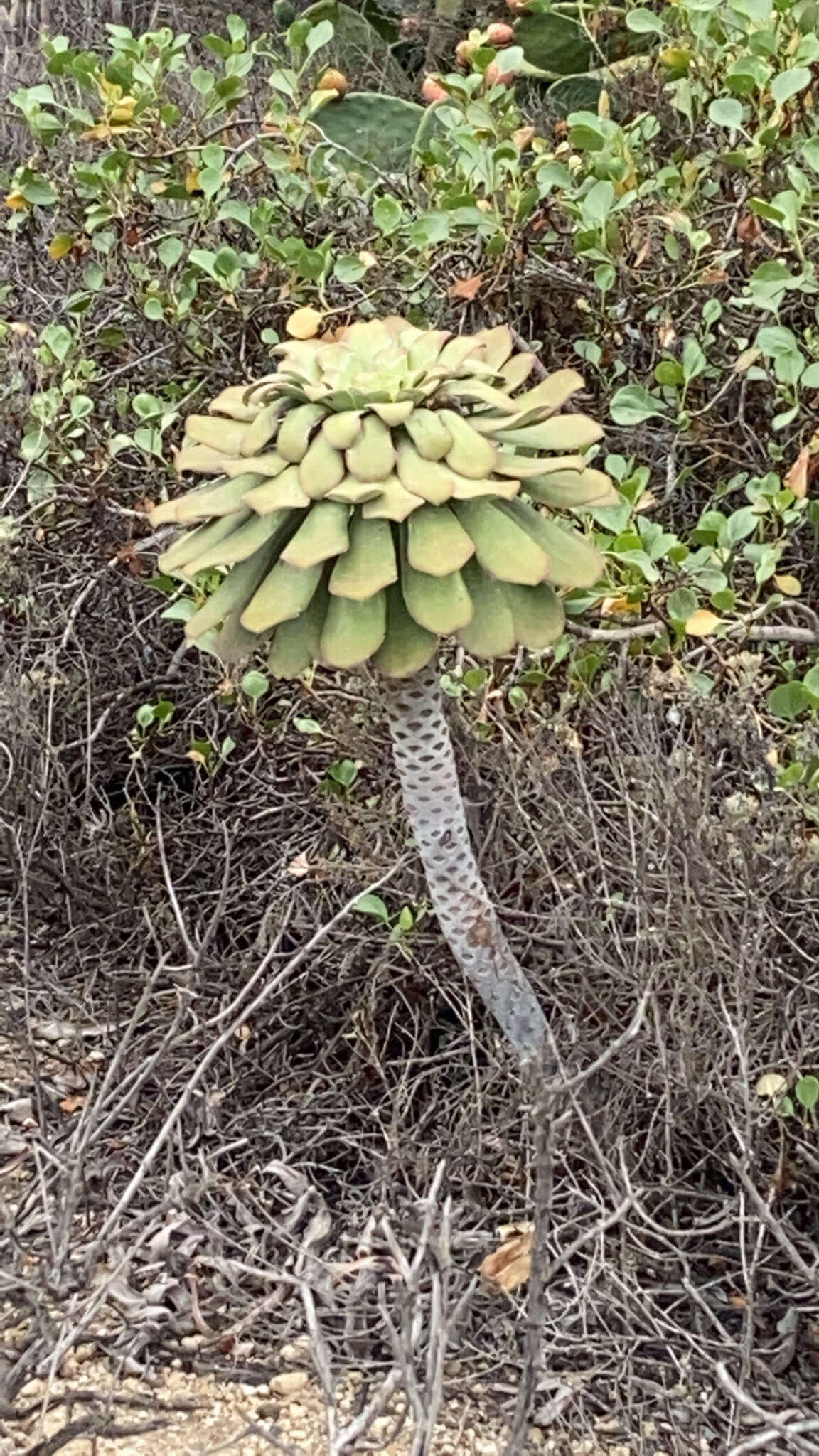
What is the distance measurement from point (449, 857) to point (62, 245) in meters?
1.25

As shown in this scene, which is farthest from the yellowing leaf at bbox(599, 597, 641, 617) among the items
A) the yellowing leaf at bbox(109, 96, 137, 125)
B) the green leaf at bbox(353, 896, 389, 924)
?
the yellowing leaf at bbox(109, 96, 137, 125)

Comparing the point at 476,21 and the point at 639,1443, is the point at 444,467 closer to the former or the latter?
the point at 639,1443

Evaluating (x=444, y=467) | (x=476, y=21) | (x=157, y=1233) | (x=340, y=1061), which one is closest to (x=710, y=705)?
(x=444, y=467)

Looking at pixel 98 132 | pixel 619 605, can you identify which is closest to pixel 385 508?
pixel 619 605

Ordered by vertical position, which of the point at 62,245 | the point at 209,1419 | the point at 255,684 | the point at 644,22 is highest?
the point at 644,22

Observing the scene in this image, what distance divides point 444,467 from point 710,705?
0.53m

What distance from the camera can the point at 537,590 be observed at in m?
1.10

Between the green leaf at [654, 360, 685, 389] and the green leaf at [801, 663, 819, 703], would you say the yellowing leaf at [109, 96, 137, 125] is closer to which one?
the green leaf at [654, 360, 685, 389]

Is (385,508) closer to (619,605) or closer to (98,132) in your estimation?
(619,605)

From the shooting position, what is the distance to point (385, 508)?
1012 millimetres

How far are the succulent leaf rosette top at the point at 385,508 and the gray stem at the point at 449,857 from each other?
10cm

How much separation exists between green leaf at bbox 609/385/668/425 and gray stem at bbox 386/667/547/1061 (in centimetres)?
57

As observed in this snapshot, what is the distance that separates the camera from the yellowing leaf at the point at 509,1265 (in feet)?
4.03

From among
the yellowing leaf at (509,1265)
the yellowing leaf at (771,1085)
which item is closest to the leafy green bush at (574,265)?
the yellowing leaf at (771,1085)
